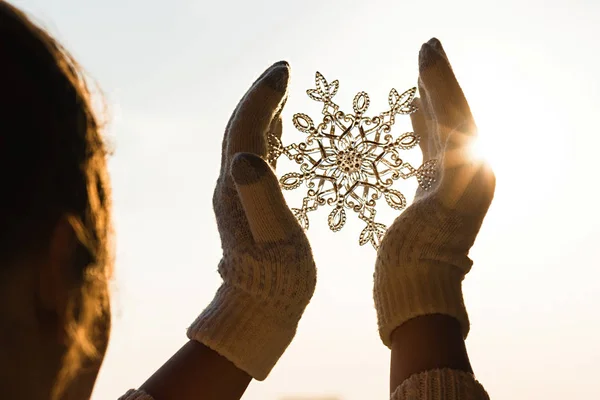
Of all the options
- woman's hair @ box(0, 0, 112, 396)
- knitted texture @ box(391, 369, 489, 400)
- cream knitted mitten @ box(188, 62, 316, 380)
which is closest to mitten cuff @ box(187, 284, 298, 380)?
cream knitted mitten @ box(188, 62, 316, 380)

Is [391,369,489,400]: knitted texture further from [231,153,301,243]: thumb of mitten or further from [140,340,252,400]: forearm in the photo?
[231,153,301,243]: thumb of mitten

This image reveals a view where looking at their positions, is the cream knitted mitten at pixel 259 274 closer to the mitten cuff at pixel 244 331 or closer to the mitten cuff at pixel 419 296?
the mitten cuff at pixel 244 331

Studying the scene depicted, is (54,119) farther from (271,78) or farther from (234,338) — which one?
(271,78)

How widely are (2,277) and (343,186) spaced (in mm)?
1281

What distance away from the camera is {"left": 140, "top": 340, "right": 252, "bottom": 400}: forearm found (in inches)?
47.8

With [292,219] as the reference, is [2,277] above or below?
below

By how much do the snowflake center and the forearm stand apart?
76 cm

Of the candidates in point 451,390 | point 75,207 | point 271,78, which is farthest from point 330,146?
point 75,207

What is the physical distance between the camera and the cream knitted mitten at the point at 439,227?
1.51 metres

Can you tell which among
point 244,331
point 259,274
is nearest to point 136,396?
point 244,331

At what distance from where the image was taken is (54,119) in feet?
2.74

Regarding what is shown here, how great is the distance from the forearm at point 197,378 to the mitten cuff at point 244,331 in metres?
0.02

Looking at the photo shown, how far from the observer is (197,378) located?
1261 mm

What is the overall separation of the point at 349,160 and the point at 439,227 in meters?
0.43
